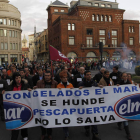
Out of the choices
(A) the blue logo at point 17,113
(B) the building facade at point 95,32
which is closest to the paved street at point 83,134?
(A) the blue logo at point 17,113

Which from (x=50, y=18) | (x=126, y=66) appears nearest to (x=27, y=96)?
(x=126, y=66)

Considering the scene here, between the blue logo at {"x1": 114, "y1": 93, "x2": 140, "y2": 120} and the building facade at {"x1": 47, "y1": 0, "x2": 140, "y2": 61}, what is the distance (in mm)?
37496

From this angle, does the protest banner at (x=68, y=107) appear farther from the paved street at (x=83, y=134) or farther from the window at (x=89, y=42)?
the window at (x=89, y=42)

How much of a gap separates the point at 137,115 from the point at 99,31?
43005mm

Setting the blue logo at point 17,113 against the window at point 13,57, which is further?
the window at point 13,57

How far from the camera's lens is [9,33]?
55000 mm

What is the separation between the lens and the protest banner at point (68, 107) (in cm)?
448

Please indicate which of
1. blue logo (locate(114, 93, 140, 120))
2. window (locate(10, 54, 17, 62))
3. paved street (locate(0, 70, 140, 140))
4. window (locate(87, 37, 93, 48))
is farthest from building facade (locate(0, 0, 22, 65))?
blue logo (locate(114, 93, 140, 120))

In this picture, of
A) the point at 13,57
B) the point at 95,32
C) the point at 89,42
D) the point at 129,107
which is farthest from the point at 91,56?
the point at 129,107

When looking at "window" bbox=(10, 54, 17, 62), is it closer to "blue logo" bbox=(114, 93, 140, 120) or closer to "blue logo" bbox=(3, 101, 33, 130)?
"blue logo" bbox=(3, 101, 33, 130)

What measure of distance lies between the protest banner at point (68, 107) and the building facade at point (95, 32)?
37.6 m

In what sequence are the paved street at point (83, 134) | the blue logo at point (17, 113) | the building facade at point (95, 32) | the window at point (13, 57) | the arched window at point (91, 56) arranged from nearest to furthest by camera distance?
the blue logo at point (17, 113), the paved street at point (83, 134), the building facade at point (95, 32), the arched window at point (91, 56), the window at point (13, 57)

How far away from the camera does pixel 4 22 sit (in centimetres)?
5359

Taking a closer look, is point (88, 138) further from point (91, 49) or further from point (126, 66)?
point (91, 49)
